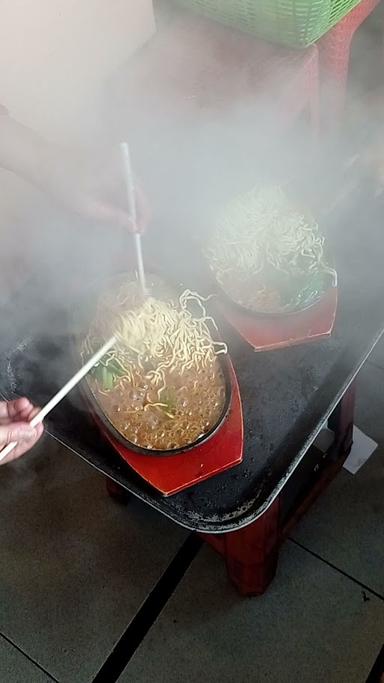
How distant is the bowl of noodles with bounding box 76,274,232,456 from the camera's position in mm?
1539

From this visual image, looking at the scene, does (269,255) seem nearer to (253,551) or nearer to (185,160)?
(185,160)

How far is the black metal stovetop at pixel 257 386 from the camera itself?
1.48m

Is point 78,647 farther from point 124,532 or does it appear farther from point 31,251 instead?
point 31,251

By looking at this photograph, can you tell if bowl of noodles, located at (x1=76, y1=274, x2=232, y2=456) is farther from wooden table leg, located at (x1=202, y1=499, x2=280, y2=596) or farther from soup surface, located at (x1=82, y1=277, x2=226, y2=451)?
wooden table leg, located at (x1=202, y1=499, x2=280, y2=596)

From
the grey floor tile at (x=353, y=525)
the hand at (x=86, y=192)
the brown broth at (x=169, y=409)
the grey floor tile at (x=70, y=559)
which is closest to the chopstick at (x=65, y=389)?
the brown broth at (x=169, y=409)

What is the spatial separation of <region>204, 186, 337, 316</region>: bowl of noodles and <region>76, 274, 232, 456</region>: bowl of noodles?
0.12 metres

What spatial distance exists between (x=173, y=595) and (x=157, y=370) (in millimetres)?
873

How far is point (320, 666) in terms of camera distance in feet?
6.57

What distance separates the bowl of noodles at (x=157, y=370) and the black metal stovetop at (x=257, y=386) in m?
0.07

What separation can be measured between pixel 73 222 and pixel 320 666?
4.65 ft

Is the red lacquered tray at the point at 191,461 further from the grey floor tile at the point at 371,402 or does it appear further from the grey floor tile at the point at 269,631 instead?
the grey floor tile at the point at 371,402

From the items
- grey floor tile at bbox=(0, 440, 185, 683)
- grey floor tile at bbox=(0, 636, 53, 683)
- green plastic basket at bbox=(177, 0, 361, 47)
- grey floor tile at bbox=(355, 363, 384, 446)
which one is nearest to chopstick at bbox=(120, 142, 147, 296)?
green plastic basket at bbox=(177, 0, 361, 47)

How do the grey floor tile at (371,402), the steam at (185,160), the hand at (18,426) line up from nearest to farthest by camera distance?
the hand at (18,426), the steam at (185,160), the grey floor tile at (371,402)

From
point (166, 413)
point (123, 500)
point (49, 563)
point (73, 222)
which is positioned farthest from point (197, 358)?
point (49, 563)
